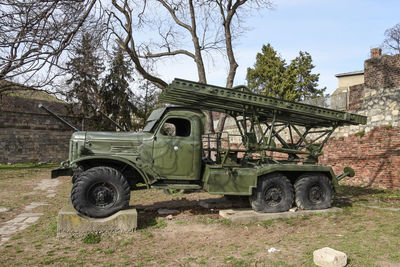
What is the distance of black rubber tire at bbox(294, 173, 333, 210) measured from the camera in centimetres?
719

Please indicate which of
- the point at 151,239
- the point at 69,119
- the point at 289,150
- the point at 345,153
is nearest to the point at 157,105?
the point at 69,119

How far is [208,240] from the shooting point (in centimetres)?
542

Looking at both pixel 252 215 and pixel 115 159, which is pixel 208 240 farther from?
pixel 115 159

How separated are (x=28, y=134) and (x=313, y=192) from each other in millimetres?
21655

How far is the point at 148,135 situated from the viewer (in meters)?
6.67

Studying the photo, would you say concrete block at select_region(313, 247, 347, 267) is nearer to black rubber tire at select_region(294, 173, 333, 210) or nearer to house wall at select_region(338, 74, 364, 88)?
black rubber tire at select_region(294, 173, 333, 210)

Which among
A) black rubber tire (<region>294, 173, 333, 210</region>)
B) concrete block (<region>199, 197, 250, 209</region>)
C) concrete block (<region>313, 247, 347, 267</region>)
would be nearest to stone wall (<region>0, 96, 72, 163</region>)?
concrete block (<region>199, 197, 250, 209</region>)

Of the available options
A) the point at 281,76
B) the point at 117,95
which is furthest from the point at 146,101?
the point at 281,76

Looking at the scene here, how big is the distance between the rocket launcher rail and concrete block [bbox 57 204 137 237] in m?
2.61

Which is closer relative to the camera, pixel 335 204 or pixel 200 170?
pixel 200 170

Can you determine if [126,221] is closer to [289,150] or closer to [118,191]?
[118,191]

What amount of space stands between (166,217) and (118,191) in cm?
133

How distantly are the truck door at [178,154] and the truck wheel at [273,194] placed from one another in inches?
53.6

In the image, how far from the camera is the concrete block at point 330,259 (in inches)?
156
